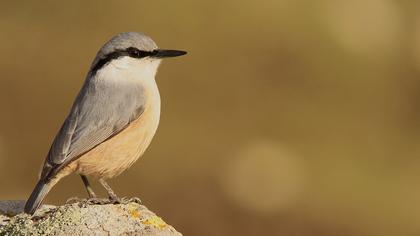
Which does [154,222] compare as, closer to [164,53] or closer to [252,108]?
[164,53]

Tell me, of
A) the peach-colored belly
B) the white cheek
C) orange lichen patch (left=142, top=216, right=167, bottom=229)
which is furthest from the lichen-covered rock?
the white cheek

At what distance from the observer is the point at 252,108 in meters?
16.9

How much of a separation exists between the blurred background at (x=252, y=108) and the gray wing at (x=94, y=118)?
209 inches

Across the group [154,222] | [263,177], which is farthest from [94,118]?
[263,177]

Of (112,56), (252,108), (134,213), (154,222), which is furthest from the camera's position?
(252,108)

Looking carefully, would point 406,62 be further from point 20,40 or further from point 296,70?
point 20,40

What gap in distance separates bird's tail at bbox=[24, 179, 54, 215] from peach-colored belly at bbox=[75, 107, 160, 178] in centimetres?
40

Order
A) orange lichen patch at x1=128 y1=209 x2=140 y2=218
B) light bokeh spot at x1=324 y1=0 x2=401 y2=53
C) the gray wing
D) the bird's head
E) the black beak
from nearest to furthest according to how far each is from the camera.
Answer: orange lichen patch at x1=128 y1=209 x2=140 y2=218 → the gray wing → the bird's head → the black beak → light bokeh spot at x1=324 y1=0 x2=401 y2=53

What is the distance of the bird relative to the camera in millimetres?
8227

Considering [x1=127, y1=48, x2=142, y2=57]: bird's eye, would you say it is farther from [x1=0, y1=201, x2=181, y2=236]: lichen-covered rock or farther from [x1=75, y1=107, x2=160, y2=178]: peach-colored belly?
[x1=0, y1=201, x2=181, y2=236]: lichen-covered rock

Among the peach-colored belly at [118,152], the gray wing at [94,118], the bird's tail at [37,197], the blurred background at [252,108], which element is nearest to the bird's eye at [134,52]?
the gray wing at [94,118]

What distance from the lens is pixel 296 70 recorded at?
59.2ft

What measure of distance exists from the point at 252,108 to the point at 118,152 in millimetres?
8556

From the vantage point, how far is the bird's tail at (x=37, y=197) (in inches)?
297
